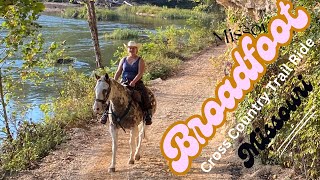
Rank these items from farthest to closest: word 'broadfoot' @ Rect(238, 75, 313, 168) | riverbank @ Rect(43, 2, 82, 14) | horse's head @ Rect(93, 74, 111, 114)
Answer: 1. riverbank @ Rect(43, 2, 82, 14)
2. horse's head @ Rect(93, 74, 111, 114)
3. word 'broadfoot' @ Rect(238, 75, 313, 168)

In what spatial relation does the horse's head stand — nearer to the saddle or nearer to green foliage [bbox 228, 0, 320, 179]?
the saddle

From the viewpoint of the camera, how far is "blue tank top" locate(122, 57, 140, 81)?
741 cm

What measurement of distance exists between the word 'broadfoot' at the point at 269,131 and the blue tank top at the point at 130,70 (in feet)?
6.97

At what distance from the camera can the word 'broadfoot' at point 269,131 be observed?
18.0ft

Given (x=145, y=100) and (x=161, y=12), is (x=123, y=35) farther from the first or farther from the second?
(x=145, y=100)

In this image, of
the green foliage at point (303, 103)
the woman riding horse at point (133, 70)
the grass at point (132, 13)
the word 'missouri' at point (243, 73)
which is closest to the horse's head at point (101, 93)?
the woman riding horse at point (133, 70)

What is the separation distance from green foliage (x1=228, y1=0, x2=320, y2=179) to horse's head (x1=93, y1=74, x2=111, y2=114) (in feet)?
6.79

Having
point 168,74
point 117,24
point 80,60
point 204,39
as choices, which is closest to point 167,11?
point 117,24

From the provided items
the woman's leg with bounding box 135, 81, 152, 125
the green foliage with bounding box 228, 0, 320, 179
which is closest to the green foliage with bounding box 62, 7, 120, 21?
the woman's leg with bounding box 135, 81, 152, 125

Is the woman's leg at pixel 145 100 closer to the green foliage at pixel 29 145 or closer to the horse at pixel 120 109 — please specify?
the horse at pixel 120 109

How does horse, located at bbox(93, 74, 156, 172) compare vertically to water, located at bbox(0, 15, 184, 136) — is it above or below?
above

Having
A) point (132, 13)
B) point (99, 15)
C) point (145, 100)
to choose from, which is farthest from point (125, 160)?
point (132, 13)

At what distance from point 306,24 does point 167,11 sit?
3969 cm

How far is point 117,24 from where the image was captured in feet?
123
